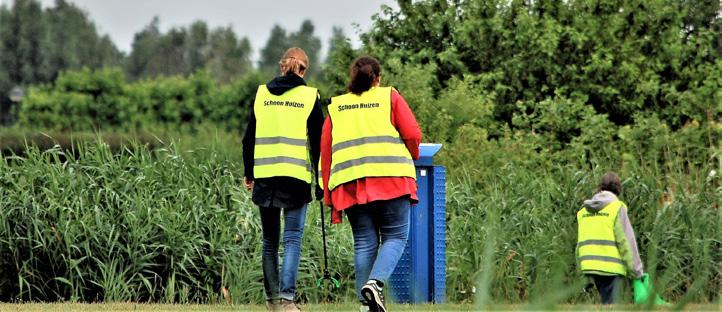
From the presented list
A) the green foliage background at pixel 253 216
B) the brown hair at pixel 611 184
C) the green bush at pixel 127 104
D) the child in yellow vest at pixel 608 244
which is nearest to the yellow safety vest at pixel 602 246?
the child in yellow vest at pixel 608 244

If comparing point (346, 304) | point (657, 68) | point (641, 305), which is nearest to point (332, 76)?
point (657, 68)

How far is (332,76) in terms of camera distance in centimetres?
2305

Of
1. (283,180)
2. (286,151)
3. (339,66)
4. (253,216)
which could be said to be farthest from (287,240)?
(339,66)

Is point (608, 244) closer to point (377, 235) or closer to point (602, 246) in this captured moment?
point (602, 246)

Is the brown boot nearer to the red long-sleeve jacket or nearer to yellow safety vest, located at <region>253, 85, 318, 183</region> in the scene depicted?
the red long-sleeve jacket

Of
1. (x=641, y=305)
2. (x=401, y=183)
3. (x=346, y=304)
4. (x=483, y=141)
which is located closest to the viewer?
(x=641, y=305)

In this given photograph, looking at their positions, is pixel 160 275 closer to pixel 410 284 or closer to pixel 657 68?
pixel 410 284

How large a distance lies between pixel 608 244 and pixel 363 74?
3263 millimetres

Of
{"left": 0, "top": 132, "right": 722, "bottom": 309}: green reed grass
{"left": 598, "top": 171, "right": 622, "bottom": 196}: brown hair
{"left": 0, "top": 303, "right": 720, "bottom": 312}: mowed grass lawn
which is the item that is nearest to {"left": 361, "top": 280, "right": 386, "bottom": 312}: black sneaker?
{"left": 0, "top": 303, "right": 720, "bottom": 312}: mowed grass lawn

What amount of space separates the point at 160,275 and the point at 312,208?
1.60 m

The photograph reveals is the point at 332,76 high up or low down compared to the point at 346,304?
up

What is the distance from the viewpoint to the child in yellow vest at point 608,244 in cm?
934

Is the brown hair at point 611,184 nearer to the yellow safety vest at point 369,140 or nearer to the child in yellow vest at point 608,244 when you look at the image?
the child in yellow vest at point 608,244

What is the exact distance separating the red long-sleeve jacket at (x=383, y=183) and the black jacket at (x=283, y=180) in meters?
0.18
